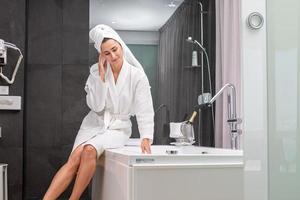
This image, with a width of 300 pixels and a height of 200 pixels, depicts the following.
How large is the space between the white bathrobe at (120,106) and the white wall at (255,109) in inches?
70.0

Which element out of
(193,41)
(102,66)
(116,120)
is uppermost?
(193,41)

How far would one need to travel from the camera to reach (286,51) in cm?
89

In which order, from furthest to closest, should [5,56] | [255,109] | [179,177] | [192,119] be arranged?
[192,119], [5,56], [179,177], [255,109]

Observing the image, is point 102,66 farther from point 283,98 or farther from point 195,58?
point 283,98

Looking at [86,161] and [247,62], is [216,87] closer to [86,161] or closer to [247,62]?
[86,161]

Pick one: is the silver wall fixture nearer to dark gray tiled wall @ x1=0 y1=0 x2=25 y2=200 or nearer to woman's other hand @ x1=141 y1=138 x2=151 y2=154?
woman's other hand @ x1=141 y1=138 x2=151 y2=154

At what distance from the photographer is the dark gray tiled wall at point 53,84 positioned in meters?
3.14

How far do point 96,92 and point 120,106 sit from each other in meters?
0.22

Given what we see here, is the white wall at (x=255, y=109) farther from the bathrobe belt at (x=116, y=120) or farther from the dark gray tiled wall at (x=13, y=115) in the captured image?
the dark gray tiled wall at (x=13, y=115)

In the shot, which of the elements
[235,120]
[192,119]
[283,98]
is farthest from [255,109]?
[192,119]

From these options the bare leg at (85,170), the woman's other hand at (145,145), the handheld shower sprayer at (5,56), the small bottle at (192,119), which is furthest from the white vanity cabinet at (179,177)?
the handheld shower sprayer at (5,56)

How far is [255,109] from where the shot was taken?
2.81ft

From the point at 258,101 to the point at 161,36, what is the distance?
8.41 ft

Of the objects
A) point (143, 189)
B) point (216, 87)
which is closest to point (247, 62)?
point (143, 189)
